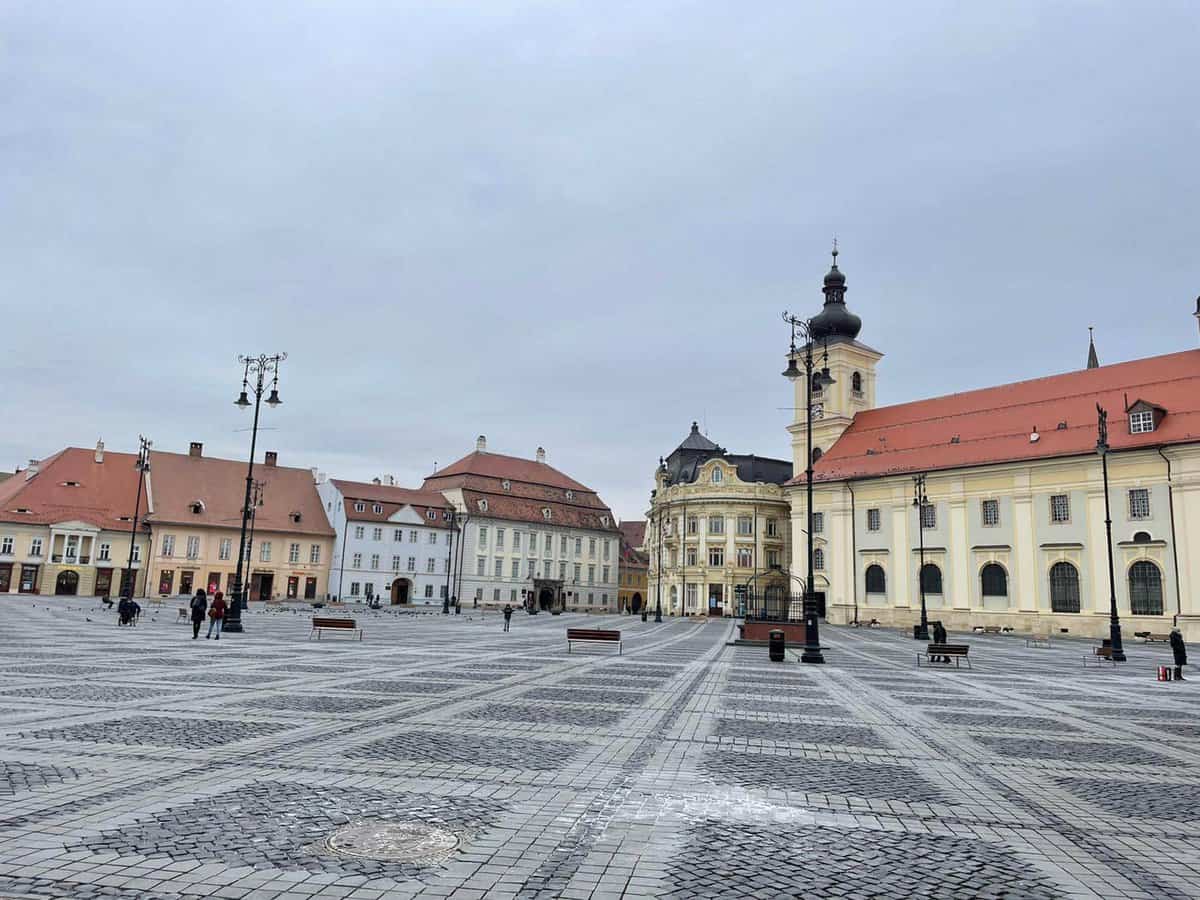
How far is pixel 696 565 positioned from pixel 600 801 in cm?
7498

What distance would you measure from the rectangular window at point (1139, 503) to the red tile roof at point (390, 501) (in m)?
54.2

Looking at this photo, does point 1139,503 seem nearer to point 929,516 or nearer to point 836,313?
point 929,516

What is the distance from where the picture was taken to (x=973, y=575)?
5616 cm

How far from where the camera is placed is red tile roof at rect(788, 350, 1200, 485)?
164 feet

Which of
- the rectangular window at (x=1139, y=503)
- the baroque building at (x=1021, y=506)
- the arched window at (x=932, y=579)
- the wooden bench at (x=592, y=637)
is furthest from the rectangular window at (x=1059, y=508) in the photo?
the wooden bench at (x=592, y=637)

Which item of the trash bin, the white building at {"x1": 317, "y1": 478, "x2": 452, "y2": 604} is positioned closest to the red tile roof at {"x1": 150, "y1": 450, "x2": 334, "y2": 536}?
the white building at {"x1": 317, "y1": 478, "x2": 452, "y2": 604}

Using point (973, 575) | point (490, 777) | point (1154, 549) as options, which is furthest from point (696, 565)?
point (490, 777)

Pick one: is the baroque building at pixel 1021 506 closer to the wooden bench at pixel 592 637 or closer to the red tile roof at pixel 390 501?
the wooden bench at pixel 592 637

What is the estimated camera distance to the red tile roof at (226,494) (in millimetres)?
68188

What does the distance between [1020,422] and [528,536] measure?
154ft

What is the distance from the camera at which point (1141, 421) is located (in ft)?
162

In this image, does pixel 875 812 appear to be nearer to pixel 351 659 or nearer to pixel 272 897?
pixel 272 897

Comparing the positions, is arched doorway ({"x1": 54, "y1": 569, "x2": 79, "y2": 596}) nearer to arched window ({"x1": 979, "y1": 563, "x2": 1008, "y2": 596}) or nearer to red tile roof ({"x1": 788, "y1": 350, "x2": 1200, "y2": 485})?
red tile roof ({"x1": 788, "y1": 350, "x2": 1200, "y2": 485})

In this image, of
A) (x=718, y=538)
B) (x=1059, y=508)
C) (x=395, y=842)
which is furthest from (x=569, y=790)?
(x=718, y=538)
